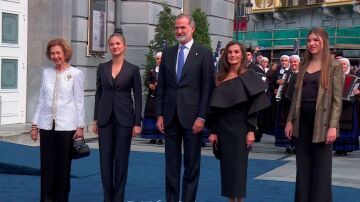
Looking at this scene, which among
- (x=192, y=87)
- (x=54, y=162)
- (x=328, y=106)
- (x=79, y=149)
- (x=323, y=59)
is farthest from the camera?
(x=54, y=162)

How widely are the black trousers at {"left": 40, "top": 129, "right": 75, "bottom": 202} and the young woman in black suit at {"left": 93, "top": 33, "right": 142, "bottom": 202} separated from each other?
0.38m

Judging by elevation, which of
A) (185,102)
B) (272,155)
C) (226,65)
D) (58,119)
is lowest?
(272,155)

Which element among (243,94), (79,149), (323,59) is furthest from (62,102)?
(323,59)

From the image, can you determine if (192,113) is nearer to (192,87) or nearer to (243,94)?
(192,87)

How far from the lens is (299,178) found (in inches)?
257

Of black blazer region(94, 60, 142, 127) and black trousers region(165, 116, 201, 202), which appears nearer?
black trousers region(165, 116, 201, 202)

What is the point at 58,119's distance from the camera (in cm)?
685

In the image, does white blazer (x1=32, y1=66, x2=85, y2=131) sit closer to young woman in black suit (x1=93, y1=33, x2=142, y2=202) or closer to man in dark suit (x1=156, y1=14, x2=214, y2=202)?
young woman in black suit (x1=93, y1=33, x2=142, y2=202)

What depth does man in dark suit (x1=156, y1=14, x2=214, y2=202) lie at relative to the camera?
260 inches

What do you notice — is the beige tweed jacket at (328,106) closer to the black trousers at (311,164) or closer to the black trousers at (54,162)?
the black trousers at (311,164)

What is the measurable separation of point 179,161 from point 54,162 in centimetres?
138

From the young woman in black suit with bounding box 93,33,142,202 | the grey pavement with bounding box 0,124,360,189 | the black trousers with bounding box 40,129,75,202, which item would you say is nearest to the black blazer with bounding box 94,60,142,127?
the young woman in black suit with bounding box 93,33,142,202

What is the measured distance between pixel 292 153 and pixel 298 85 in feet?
20.6

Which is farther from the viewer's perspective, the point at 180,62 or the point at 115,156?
the point at 115,156
